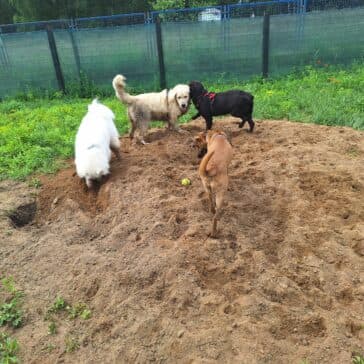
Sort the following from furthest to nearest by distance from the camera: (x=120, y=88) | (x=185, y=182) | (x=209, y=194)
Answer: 1. (x=120, y=88)
2. (x=185, y=182)
3. (x=209, y=194)

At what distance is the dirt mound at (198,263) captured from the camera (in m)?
2.86

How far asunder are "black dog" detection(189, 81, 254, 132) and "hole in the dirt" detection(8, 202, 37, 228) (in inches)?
143

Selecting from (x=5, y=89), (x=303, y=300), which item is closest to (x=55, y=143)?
(x=303, y=300)

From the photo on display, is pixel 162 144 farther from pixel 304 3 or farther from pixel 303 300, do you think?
pixel 304 3

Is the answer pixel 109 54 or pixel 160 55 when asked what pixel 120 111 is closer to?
pixel 160 55

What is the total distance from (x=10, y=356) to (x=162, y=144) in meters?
4.50

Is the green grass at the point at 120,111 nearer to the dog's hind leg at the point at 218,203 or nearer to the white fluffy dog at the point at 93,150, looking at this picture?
the white fluffy dog at the point at 93,150

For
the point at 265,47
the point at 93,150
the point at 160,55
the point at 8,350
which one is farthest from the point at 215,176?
the point at 265,47

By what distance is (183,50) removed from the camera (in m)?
11.7

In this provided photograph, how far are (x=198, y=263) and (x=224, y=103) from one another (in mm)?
4031

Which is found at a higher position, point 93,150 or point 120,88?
point 120,88

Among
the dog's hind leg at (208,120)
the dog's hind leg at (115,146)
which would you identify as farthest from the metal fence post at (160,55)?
the dog's hind leg at (115,146)

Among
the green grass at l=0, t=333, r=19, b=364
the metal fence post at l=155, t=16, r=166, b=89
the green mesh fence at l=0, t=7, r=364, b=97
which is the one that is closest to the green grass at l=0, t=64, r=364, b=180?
the green mesh fence at l=0, t=7, r=364, b=97

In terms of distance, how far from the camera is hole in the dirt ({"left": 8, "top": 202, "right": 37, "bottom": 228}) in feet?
15.6
